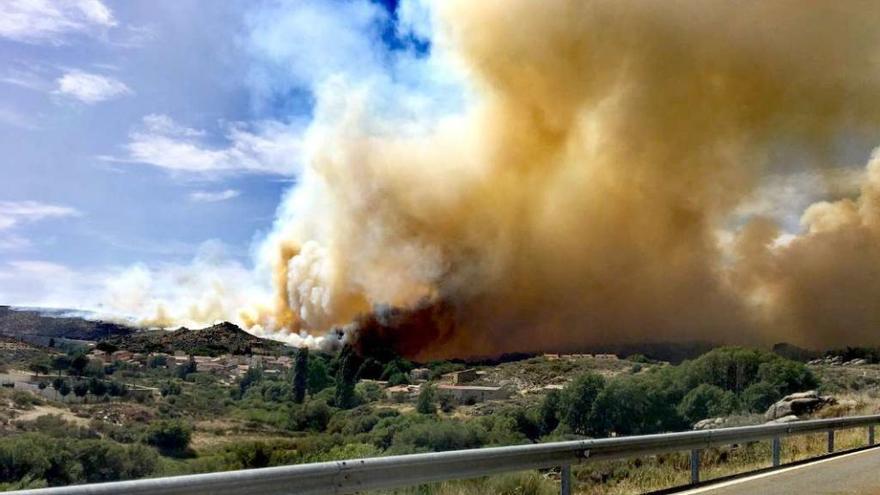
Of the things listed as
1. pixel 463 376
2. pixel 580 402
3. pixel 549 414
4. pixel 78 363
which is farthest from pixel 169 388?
pixel 463 376

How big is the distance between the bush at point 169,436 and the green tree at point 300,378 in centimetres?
1345

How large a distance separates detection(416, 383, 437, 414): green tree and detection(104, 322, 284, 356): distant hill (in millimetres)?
19269

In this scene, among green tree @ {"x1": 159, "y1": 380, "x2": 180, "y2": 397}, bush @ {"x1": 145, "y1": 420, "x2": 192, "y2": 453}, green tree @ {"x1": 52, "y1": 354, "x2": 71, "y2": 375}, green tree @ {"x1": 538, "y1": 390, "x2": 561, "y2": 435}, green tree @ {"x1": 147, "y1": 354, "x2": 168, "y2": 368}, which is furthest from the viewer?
green tree @ {"x1": 147, "y1": 354, "x2": 168, "y2": 368}

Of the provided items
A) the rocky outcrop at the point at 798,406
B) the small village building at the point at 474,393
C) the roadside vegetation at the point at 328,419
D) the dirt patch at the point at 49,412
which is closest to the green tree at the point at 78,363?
the roadside vegetation at the point at 328,419

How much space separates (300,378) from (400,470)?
3269 centimetres

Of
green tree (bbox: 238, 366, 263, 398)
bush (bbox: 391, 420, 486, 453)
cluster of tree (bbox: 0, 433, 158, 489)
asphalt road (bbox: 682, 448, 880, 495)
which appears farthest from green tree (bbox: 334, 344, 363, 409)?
asphalt road (bbox: 682, 448, 880, 495)

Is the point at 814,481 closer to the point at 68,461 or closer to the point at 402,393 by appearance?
the point at 68,461

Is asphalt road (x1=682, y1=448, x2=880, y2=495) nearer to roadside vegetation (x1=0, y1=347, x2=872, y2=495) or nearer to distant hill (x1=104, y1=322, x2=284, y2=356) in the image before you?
roadside vegetation (x1=0, y1=347, x2=872, y2=495)

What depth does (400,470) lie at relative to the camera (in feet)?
23.1

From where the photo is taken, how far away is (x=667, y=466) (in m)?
13.1

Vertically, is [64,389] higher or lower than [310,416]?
higher

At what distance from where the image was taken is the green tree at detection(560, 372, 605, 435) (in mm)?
24969

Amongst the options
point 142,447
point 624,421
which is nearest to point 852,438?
point 624,421

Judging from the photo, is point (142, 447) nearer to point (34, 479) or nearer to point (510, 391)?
point (34, 479)
